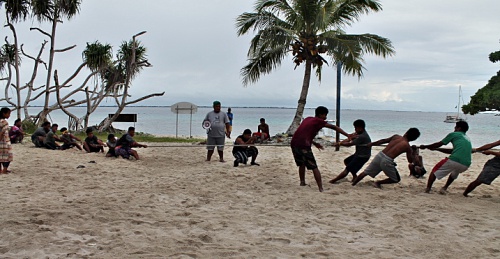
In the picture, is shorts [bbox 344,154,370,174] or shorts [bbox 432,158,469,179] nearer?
shorts [bbox 432,158,469,179]

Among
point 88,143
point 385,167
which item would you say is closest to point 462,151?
point 385,167

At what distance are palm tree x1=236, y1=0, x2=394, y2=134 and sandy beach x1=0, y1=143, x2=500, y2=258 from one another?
842 cm

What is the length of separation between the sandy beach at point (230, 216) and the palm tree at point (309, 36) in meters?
8.42

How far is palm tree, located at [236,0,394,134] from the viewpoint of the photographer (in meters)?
15.8

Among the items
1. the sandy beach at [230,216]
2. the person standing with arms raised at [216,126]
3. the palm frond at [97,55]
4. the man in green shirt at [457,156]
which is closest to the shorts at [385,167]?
the sandy beach at [230,216]

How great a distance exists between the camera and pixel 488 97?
11484 millimetres

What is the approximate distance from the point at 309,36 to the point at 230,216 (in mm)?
12202

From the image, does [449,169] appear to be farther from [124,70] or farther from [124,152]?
[124,70]

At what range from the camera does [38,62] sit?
60.1 ft

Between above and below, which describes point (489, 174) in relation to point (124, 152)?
above

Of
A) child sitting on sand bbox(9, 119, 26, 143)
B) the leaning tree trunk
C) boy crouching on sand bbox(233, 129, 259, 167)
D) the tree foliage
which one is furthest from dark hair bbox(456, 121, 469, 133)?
Result: child sitting on sand bbox(9, 119, 26, 143)

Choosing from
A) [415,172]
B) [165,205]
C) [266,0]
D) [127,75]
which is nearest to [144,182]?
[165,205]

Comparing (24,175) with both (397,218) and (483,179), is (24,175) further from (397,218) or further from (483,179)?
(483,179)

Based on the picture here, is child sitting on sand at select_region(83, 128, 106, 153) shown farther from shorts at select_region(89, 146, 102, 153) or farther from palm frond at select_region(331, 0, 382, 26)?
palm frond at select_region(331, 0, 382, 26)
